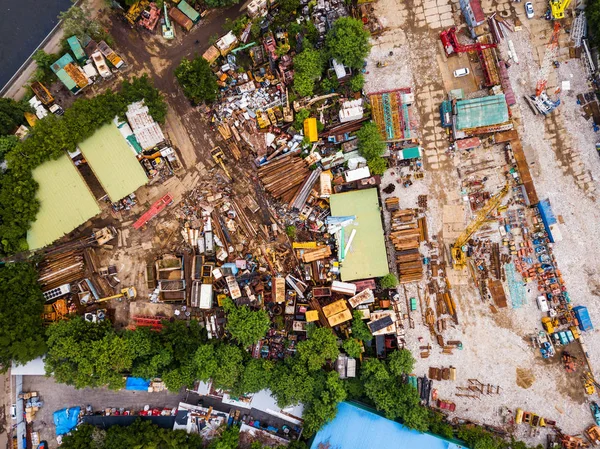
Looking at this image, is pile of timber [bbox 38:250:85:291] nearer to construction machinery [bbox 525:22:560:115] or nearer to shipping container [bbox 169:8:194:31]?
shipping container [bbox 169:8:194:31]

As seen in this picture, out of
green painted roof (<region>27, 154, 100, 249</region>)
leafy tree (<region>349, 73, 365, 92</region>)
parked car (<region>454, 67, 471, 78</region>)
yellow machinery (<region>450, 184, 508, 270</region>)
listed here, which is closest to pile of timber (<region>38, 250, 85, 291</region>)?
green painted roof (<region>27, 154, 100, 249</region>)

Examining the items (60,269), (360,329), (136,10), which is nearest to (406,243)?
(360,329)

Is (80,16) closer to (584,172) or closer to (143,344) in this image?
(143,344)

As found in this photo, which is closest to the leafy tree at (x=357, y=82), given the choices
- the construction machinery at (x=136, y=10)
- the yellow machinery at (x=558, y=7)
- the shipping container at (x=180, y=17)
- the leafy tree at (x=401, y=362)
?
the shipping container at (x=180, y=17)

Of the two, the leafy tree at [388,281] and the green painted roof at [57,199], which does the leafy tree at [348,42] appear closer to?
the leafy tree at [388,281]

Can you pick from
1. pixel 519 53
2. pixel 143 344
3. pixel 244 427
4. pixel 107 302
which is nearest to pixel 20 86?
pixel 107 302
